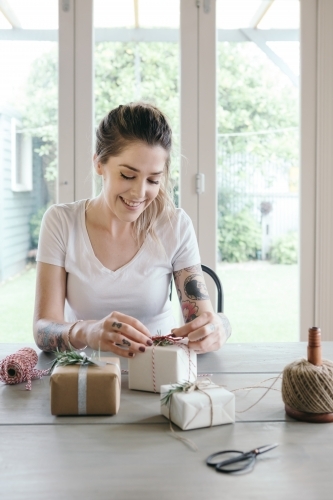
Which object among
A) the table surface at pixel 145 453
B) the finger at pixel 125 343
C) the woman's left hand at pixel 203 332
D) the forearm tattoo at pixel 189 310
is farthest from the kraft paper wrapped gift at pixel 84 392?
the forearm tattoo at pixel 189 310

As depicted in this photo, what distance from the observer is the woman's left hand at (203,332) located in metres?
1.40

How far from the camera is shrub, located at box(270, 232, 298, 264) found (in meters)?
3.43

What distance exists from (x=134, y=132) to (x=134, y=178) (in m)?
0.14

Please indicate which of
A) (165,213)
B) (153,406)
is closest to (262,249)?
(165,213)

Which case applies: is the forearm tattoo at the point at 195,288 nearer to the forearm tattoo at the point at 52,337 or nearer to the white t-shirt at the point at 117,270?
the white t-shirt at the point at 117,270

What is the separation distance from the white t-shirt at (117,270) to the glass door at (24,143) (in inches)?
55.7

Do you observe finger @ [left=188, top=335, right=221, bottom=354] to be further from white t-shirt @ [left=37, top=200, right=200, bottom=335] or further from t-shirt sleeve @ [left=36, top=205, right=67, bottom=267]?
t-shirt sleeve @ [left=36, top=205, right=67, bottom=267]

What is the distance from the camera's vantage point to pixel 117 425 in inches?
44.1

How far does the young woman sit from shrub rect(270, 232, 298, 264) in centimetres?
151

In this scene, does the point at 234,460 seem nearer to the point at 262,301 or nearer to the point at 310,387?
the point at 310,387

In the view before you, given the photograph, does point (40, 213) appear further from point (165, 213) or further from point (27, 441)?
point (27, 441)

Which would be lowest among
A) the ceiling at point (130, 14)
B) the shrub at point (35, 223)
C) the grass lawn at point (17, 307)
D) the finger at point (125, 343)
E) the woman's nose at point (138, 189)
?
the grass lawn at point (17, 307)

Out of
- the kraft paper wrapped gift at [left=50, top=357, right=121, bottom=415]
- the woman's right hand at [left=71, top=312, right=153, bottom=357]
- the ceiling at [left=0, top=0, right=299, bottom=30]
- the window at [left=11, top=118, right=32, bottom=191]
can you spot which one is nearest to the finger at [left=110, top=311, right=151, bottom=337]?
the woman's right hand at [left=71, top=312, right=153, bottom=357]

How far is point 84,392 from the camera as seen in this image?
1158 mm
